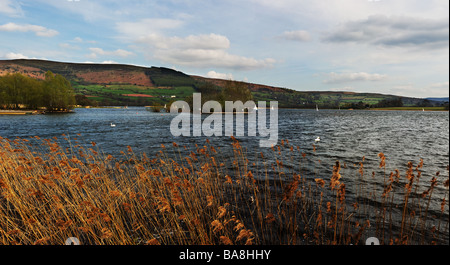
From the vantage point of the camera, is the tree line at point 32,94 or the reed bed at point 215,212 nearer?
the reed bed at point 215,212

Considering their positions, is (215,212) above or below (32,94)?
below

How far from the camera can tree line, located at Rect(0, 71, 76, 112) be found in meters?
98.9

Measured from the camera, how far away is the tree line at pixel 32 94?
325 feet

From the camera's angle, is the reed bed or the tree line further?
the tree line

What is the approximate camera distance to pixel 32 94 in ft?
338

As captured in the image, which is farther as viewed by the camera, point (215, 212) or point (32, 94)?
point (32, 94)

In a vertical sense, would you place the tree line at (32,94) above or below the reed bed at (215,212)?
above

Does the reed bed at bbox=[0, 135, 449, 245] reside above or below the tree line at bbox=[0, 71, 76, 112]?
below
